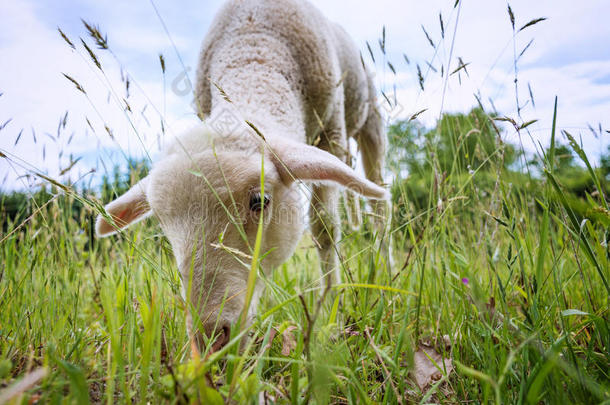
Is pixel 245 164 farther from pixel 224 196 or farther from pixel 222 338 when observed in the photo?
pixel 222 338

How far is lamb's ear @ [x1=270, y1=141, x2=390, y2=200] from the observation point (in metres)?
1.72

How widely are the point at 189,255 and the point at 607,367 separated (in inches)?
61.7

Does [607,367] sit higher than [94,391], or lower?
lower

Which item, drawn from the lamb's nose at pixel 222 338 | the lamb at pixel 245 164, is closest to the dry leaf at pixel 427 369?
the lamb at pixel 245 164

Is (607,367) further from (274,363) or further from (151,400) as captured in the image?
(151,400)

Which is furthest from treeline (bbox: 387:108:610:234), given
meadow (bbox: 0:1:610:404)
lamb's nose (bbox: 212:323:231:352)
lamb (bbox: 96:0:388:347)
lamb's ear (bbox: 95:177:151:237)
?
lamb's ear (bbox: 95:177:151:237)

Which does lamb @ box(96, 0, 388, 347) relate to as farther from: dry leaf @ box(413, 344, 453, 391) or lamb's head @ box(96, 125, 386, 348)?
dry leaf @ box(413, 344, 453, 391)

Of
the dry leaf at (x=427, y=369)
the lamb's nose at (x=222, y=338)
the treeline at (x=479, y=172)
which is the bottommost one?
the dry leaf at (x=427, y=369)

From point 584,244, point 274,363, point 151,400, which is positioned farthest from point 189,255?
point 584,244

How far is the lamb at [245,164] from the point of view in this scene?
60.9 inches

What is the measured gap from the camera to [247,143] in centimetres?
199

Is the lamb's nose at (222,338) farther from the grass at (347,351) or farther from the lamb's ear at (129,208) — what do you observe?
the lamb's ear at (129,208)

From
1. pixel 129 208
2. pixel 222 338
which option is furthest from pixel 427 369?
pixel 129 208

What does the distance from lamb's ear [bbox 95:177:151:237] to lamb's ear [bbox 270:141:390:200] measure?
883 mm
